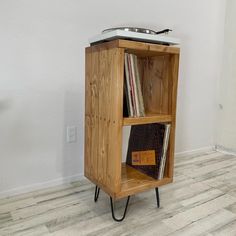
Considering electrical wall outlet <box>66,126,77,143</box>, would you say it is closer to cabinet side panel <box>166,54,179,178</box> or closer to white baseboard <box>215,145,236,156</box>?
cabinet side panel <box>166,54,179,178</box>

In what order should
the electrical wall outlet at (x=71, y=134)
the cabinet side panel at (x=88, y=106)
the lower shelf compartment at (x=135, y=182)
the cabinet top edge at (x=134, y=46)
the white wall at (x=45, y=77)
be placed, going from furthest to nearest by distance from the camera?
the electrical wall outlet at (x=71, y=134), the white wall at (x=45, y=77), the cabinet side panel at (x=88, y=106), the lower shelf compartment at (x=135, y=182), the cabinet top edge at (x=134, y=46)

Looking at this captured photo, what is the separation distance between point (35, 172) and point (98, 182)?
604 mm

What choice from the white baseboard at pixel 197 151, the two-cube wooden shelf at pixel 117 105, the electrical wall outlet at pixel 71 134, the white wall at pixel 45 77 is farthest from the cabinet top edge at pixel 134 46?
the white baseboard at pixel 197 151

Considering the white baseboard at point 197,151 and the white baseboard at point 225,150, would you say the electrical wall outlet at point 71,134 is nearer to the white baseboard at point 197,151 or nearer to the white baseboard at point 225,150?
the white baseboard at point 197,151

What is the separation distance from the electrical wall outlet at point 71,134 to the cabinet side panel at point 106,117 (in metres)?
0.42

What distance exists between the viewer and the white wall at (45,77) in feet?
5.16

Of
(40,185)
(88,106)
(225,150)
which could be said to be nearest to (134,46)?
(88,106)

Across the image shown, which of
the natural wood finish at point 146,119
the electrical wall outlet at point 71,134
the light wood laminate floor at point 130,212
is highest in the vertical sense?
the natural wood finish at point 146,119

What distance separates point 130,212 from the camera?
1.48 m

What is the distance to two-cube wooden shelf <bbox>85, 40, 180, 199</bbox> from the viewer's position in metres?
1.20

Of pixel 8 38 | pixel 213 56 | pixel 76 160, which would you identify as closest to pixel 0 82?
pixel 8 38

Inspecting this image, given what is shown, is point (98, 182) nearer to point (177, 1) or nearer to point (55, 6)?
point (55, 6)

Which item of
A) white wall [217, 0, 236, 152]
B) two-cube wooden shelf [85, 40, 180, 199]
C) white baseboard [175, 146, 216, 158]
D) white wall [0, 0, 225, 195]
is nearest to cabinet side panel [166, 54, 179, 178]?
two-cube wooden shelf [85, 40, 180, 199]

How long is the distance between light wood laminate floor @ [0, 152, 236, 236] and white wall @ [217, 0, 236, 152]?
2.98 feet
